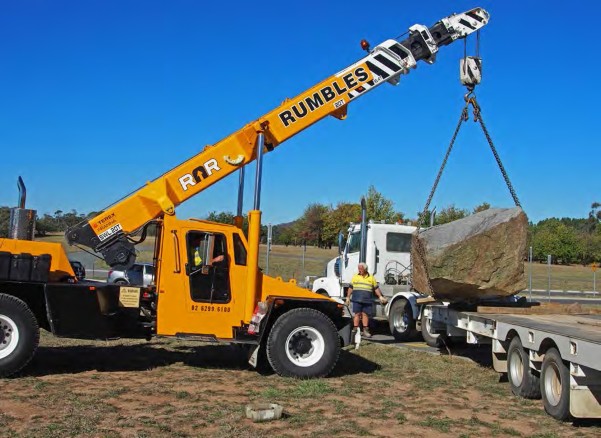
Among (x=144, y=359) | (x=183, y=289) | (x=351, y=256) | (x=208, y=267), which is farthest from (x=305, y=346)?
(x=351, y=256)

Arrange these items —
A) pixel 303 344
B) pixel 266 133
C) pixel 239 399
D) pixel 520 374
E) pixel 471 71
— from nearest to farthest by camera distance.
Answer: pixel 239 399 < pixel 520 374 < pixel 303 344 < pixel 266 133 < pixel 471 71

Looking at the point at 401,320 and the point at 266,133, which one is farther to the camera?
the point at 401,320

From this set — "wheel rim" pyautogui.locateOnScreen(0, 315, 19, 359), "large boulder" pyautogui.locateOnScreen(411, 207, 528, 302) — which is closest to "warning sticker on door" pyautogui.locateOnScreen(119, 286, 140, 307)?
"wheel rim" pyautogui.locateOnScreen(0, 315, 19, 359)

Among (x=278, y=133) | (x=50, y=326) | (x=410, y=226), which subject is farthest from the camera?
(x=410, y=226)

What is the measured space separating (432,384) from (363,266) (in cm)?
453

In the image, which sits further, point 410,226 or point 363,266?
point 410,226

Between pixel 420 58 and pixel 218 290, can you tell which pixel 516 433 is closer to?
pixel 218 290

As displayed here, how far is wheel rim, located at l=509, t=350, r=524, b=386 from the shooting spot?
804 centimetres

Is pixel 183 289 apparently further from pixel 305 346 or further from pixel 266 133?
pixel 266 133

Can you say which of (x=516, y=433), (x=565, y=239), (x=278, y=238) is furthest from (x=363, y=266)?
(x=278, y=238)

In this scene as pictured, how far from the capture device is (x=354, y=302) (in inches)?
523

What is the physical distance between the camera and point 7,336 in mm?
8180

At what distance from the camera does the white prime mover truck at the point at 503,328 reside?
6320 millimetres

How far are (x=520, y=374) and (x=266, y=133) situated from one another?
488cm
